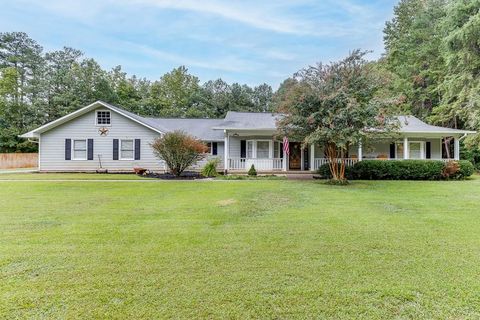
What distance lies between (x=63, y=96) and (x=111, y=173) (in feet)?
77.7

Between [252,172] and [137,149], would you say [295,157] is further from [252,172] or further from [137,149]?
[137,149]

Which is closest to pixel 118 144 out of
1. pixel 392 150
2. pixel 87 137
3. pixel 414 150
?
pixel 87 137

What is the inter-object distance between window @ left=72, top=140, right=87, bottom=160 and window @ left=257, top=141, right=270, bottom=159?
37.6ft

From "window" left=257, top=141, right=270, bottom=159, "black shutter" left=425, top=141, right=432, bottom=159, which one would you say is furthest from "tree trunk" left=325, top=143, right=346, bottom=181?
"black shutter" left=425, top=141, right=432, bottom=159

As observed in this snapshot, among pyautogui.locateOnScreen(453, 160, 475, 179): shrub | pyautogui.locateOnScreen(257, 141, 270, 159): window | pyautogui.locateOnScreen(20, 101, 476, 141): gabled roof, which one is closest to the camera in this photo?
pyautogui.locateOnScreen(453, 160, 475, 179): shrub

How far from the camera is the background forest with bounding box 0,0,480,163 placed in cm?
2161

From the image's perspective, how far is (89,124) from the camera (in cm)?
2014

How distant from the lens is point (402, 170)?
16234 millimetres

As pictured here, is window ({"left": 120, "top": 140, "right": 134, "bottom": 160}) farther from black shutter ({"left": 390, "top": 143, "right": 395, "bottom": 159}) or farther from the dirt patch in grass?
black shutter ({"left": 390, "top": 143, "right": 395, "bottom": 159})

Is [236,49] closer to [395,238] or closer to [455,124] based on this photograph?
[455,124]

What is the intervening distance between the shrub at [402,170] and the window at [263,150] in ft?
19.8

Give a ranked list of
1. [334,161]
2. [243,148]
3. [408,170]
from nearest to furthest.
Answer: [334,161] < [408,170] < [243,148]

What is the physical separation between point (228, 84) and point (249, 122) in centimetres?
3162

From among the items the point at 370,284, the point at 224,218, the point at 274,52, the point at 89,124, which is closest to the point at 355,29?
the point at 274,52
